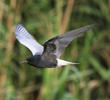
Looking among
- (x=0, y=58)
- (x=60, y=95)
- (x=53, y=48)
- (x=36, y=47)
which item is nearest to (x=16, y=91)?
(x=0, y=58)

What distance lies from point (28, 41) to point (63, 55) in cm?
88

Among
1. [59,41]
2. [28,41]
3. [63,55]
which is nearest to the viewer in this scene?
[59,41]

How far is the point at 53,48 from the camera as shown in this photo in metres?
1.87

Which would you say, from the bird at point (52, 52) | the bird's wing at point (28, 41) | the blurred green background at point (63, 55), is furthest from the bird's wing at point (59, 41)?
the blurred green background at point (63, 55)

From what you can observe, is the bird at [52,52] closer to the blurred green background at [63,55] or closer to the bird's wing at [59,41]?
the bird's wing at [59,41]

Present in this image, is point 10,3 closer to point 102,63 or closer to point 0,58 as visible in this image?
point 0,58

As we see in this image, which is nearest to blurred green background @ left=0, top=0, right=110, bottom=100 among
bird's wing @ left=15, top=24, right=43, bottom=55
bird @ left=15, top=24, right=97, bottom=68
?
bird's wing @ left=15, top=24, right=43, bottom=55

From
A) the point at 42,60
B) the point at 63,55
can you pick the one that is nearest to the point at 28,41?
the point at 42,60

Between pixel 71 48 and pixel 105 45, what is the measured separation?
327 millimetres

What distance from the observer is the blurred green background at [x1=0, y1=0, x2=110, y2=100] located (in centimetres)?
297

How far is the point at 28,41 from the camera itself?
2186 mm

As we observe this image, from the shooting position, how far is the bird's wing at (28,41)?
2.03 metres

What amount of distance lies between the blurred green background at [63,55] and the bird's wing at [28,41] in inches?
23.8

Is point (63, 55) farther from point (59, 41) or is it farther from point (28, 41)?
point (59, 41)
